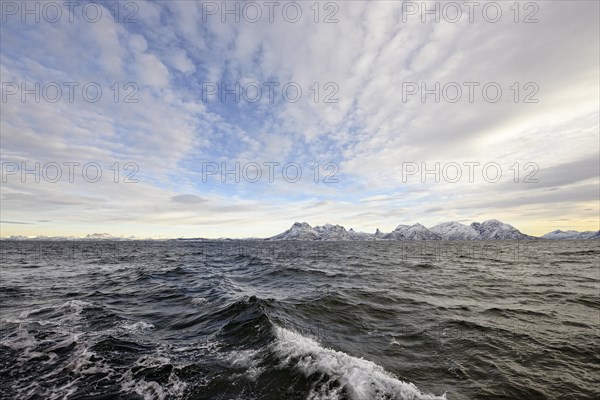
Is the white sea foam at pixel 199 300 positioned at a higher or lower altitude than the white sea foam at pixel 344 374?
lower

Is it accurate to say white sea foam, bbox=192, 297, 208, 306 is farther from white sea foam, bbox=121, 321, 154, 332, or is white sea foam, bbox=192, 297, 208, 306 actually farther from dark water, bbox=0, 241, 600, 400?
white sea foam, bbox=121, 321, 154, 332

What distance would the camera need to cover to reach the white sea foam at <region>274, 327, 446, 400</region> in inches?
265

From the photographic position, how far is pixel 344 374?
754 centimetres

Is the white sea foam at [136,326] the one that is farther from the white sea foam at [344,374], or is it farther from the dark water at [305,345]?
the white sea foam at [344,374]

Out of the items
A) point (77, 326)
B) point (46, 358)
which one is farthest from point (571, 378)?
point (77, 326)

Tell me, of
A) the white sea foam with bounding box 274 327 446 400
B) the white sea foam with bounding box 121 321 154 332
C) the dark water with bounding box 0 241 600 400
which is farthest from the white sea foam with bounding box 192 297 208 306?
the white sea foam with bounding box 274 327 446 400

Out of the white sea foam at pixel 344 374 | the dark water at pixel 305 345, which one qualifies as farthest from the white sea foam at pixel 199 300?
the white sea foam at pixel 344 374

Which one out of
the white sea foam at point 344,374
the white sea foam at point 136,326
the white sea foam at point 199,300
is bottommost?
the white sea foam at point 199,300

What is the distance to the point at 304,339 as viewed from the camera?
33.8ft

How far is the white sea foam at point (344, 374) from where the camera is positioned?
6.73 metres

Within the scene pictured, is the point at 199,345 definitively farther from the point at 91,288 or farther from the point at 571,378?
the point at 91,288

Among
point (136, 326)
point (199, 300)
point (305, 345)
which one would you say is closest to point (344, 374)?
point (305, 345)

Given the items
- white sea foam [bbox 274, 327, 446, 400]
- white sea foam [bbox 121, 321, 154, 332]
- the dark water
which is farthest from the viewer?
white sea foam [bbox 121, 321, 154, 332]

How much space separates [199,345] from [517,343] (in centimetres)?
1153
